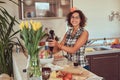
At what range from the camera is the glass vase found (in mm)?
1269

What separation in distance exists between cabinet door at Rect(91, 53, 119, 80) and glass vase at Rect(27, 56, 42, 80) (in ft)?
6.71

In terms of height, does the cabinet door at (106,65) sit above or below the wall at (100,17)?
below

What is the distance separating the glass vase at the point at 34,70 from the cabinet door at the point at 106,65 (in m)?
2.04

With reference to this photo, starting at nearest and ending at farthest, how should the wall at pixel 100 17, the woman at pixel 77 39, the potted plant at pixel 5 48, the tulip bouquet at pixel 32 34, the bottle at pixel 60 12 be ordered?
the tulip bouquet at pixel 32 34 → the woman at pixel 77 39 → the potted plant at pixel 5 48 → the bottle at pixel 60 12 → the wall at pixel 100 17

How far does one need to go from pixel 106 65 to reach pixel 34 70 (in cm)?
225

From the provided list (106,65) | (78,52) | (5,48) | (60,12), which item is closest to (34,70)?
(78,52)

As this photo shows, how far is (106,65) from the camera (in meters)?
3.31

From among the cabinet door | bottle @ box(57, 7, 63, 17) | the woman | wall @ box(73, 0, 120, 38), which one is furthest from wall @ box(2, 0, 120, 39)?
the woman

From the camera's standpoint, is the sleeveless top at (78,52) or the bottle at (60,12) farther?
the bottle at (60,12)

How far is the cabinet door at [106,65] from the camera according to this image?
3229mm

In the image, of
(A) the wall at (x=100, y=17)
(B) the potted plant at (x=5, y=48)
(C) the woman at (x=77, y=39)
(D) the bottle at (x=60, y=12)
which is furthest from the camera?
(A) the wall at (x=100, y=17)

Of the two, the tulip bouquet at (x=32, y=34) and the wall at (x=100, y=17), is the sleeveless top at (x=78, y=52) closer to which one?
the tulip bouquet at (x=32, y=34)

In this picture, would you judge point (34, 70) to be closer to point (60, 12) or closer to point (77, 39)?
point (77, 39)

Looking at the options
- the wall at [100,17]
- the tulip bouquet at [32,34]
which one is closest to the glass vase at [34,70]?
the tulip bouquet at [32,34]
